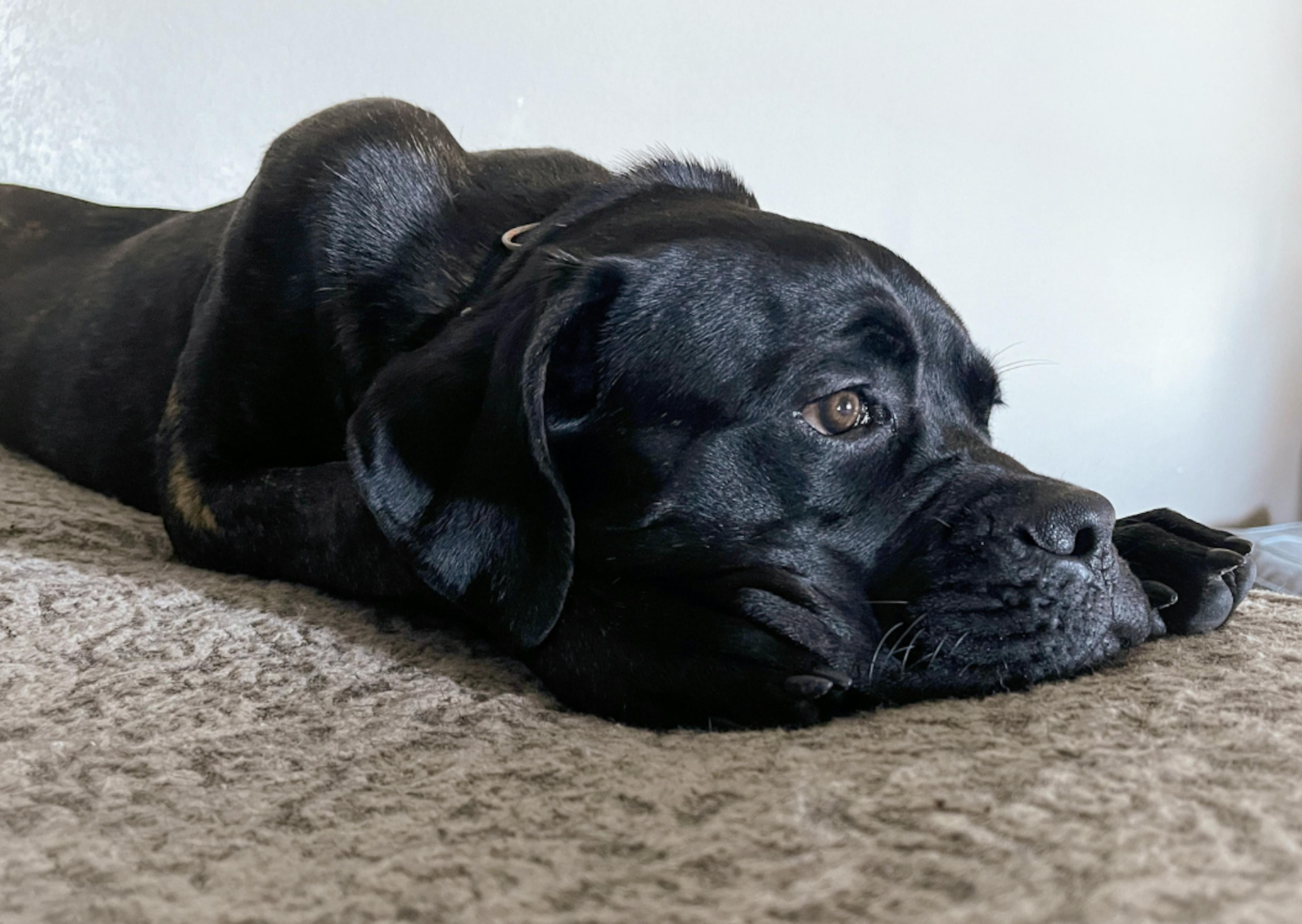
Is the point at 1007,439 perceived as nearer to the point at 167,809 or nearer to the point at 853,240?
the point at 853,240

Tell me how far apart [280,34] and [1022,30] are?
366 centimetres

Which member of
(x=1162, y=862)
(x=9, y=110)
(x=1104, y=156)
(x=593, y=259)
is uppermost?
(x=1104, y=156)

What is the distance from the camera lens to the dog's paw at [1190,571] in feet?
5.12

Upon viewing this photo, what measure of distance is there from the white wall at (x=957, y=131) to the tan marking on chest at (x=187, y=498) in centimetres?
200

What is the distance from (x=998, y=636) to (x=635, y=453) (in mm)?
582

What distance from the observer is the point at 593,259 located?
161 cm

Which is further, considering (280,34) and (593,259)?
(280,34)

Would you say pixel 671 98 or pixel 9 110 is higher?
pixel 671 98

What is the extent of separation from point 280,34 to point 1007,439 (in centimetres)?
393

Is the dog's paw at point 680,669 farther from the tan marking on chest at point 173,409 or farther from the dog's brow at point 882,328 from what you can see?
the tan marking on chest at point 173,409

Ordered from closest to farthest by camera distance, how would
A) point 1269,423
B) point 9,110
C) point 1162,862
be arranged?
A: point 1162,862 < point 9,110 < point 1269,423

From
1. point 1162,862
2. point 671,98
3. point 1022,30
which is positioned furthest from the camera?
point 1022,30

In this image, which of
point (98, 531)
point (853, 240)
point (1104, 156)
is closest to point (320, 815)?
point (853, 240)

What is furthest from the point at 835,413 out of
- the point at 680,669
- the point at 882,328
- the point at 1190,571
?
the point at 1190,571
